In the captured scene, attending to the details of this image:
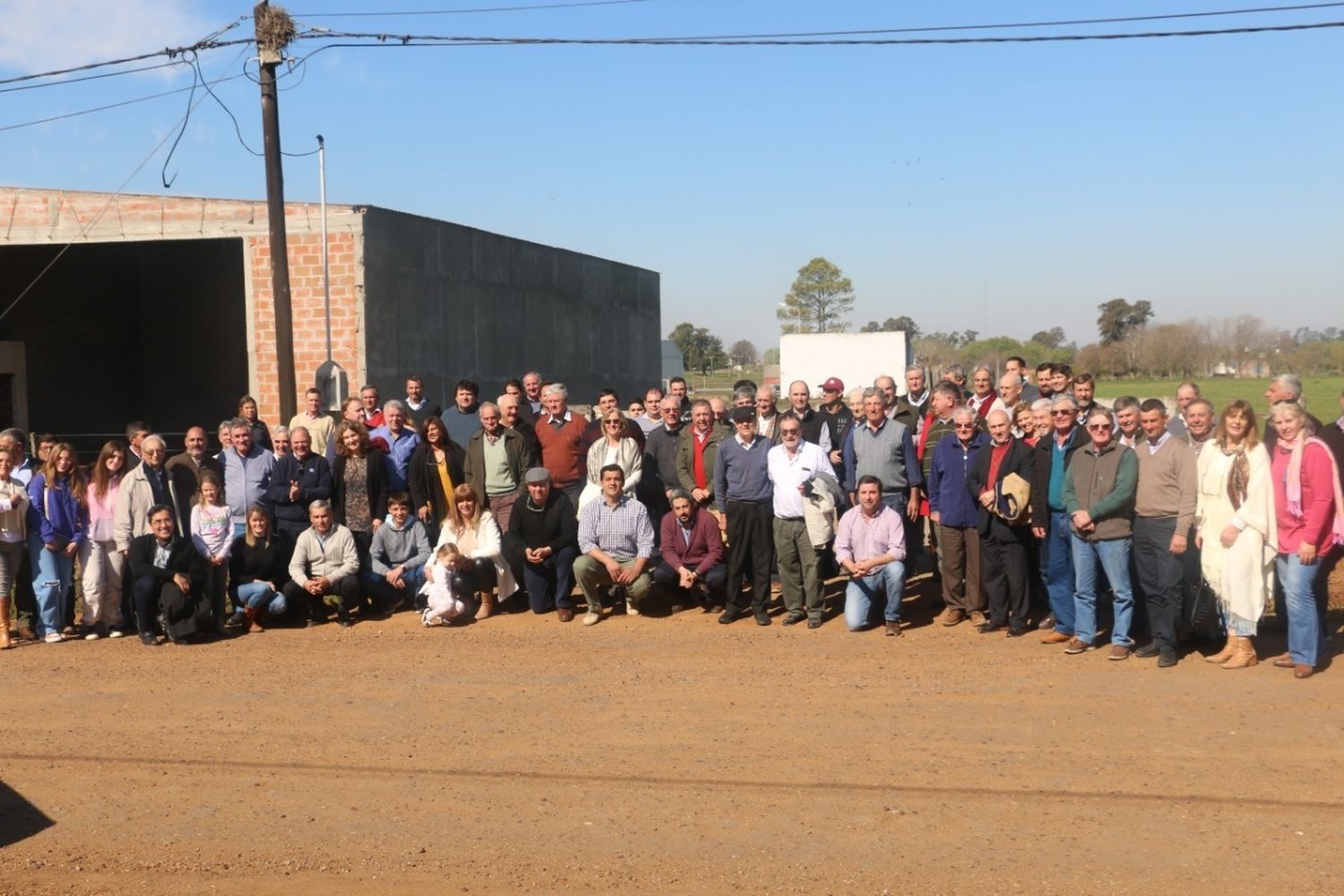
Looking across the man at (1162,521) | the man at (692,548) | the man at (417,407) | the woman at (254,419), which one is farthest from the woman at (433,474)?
the man at (1162,521)

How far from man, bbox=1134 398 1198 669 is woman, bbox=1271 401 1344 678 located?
0.58 meters

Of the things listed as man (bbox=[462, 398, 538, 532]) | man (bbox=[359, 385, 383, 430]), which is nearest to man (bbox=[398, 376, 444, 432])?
man (bbox=[359, 385, 383, 430])

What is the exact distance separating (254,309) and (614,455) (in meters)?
8.03

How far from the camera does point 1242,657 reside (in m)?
8.77

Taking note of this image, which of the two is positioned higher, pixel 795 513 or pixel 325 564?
pixel 795 513

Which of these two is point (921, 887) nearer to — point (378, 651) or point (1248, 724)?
point (1248, 724)

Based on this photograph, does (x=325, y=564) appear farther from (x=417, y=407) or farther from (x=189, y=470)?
(x=417, y=407)

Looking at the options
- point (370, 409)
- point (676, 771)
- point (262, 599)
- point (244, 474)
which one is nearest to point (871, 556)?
point (676, 771)

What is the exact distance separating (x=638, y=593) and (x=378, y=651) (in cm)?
222

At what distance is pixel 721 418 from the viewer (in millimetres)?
12078

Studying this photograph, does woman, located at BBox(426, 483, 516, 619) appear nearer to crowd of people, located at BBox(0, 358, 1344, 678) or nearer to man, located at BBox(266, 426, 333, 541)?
crowd of people, located at BBox(0, 358, 1344, 678)

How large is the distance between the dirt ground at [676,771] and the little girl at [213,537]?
0.91 m

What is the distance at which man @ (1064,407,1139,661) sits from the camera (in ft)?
29.8

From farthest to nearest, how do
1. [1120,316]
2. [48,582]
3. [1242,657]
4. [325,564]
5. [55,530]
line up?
[1120,316]
[325,564]
[48,582]
[55,530]
[1242,657]
